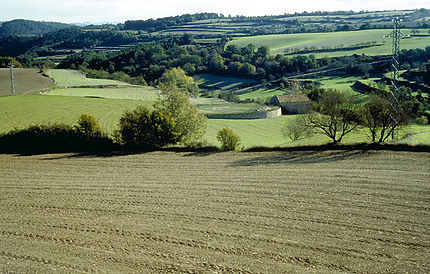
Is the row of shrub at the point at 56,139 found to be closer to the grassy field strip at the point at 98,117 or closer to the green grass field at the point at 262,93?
the grassy field strip at the point at 98,117

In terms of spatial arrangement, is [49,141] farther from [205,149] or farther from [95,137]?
[205,149]

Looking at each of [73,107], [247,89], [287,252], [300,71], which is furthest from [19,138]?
[300,71]

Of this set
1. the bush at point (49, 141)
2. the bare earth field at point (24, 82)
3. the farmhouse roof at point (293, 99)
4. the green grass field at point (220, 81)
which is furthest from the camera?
the green grass field at point (220, 81)

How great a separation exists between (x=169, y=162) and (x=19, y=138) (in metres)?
10.7

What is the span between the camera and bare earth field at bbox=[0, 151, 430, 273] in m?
11.0

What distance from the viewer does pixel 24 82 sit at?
5734cm

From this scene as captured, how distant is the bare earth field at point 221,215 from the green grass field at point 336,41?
8692cm

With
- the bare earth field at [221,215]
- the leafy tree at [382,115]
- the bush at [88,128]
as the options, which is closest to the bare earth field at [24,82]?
the bush at [88,128]

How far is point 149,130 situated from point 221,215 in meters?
13.1

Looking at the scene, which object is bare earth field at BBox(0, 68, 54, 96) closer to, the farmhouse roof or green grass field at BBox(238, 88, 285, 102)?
the farmhouse roof

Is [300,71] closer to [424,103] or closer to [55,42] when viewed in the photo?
[424,103]

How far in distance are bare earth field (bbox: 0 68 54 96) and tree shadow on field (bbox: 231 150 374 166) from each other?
124 ft

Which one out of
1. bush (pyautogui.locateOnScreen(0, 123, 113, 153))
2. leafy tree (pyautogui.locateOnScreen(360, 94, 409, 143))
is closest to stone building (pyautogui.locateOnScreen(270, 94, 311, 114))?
leafy tree (pyautogui.locateOnScreen(360, 94, 409, 143))

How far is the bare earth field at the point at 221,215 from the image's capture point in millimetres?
10953
